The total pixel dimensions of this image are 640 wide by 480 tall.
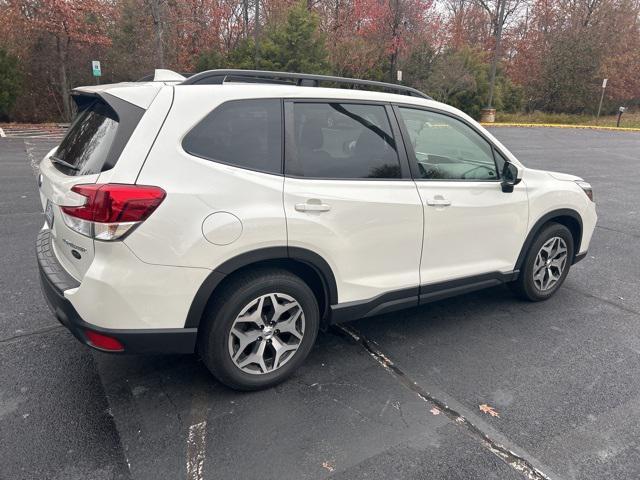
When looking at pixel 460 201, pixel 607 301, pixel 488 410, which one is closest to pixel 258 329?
pixel 488 410

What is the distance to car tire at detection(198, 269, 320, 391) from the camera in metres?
2.69

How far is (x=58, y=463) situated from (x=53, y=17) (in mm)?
21253

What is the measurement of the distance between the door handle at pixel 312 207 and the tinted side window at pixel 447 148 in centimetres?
91

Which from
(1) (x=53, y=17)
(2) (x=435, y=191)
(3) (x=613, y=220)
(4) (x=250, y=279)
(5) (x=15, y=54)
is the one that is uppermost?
(1) (x=53, y=17)

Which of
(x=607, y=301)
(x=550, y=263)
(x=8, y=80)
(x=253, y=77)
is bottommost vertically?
(x=607, y=301)

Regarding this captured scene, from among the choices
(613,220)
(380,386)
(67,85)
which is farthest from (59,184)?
(67,85)

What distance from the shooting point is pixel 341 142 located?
3121mm

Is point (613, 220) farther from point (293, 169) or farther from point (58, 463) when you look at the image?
point (58, 463)

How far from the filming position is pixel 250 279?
273 centimetres

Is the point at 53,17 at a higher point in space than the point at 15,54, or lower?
higher

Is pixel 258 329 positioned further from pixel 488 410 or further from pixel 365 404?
pixel 488 410

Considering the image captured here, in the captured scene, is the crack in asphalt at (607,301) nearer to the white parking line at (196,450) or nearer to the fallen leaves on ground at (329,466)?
the fallen leaves on ground at (329,466)

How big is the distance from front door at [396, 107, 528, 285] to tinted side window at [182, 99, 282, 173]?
1.02 m

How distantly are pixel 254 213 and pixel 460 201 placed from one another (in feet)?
5.38
